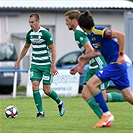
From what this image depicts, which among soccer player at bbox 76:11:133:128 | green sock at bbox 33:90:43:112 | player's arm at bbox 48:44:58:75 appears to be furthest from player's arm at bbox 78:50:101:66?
green sock at bbox 33:90:43:112

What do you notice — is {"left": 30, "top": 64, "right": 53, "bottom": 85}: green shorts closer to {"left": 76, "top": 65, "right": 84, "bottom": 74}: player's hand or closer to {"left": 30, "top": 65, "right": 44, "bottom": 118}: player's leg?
{"left": 30, "top": 65, "right": 44, "bottom": 118}: player's leg

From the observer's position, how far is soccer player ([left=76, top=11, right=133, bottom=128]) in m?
11.0

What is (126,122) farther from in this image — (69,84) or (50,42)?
(69,84)

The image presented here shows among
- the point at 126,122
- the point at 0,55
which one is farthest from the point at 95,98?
the point at 0,55

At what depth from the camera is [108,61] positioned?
1125 centimetres

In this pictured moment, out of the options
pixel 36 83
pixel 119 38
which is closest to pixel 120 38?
pixel 119 38

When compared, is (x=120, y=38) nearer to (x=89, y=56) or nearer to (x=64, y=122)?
(x=89, y=56)

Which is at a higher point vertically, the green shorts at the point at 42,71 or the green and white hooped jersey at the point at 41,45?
the green and white hooped jersey at the point at 41,45

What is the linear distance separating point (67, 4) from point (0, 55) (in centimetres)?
575

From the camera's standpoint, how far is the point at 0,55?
26875 millimetres

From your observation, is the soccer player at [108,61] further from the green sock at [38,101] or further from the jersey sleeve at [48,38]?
the green sock at [38,101]

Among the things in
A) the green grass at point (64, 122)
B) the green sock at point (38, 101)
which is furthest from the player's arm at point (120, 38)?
the green sock at point (38, 101)

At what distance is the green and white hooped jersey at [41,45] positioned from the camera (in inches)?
536

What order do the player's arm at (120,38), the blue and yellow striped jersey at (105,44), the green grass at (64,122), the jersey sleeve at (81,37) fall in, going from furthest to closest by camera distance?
the jersey sleeve at (81,37)
the blue and yellow striped jersey at (105,44)
the green grass at (64,122)
the player's arm at (120,38)
